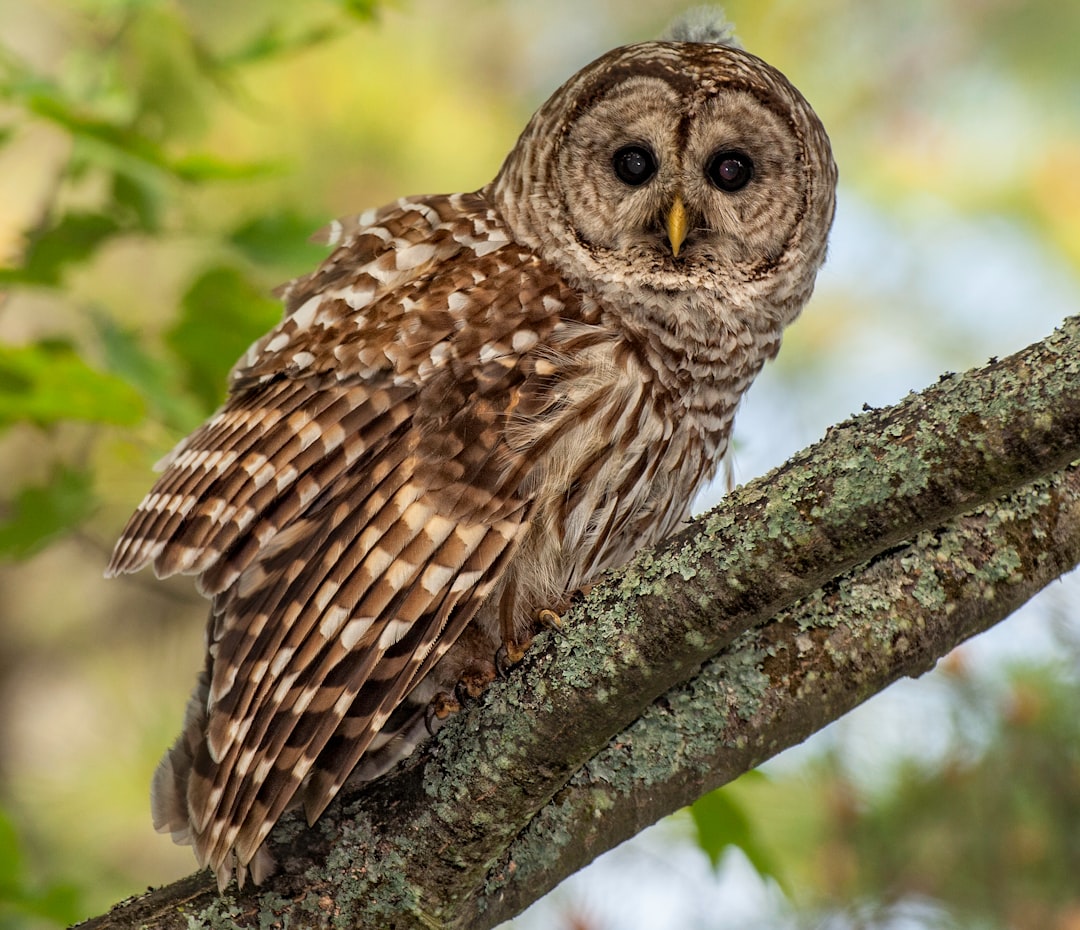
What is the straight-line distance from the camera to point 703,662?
6.46 ft

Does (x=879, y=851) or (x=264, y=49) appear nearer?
(x=264, y=49)

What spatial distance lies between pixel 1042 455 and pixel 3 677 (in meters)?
5.45

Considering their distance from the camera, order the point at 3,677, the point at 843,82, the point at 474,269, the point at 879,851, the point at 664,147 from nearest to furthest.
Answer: the point at 474,269 → the point at 664,147 → the point at 879,851 → the point at 3,677 → the point at 843,82

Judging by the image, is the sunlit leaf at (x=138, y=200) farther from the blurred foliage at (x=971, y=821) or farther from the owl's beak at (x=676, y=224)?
the blurred foliage at (x=971, y=821)

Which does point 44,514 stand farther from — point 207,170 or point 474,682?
point 474,682

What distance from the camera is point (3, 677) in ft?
19.8

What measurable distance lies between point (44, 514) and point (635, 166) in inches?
57.0

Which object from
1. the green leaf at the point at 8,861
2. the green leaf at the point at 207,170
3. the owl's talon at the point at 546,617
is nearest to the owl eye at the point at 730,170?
the green leaf at the point at 207,170

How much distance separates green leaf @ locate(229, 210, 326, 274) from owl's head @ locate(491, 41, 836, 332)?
0.43 metres

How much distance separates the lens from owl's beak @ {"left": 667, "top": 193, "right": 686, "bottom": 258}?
2787mm

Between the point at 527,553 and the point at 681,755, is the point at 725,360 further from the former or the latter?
the point at 681,755

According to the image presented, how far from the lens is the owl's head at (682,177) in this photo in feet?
9.31

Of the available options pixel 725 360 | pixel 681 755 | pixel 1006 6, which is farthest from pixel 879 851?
pixel 1006 6

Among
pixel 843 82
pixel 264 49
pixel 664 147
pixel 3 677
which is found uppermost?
pixel 843 82
